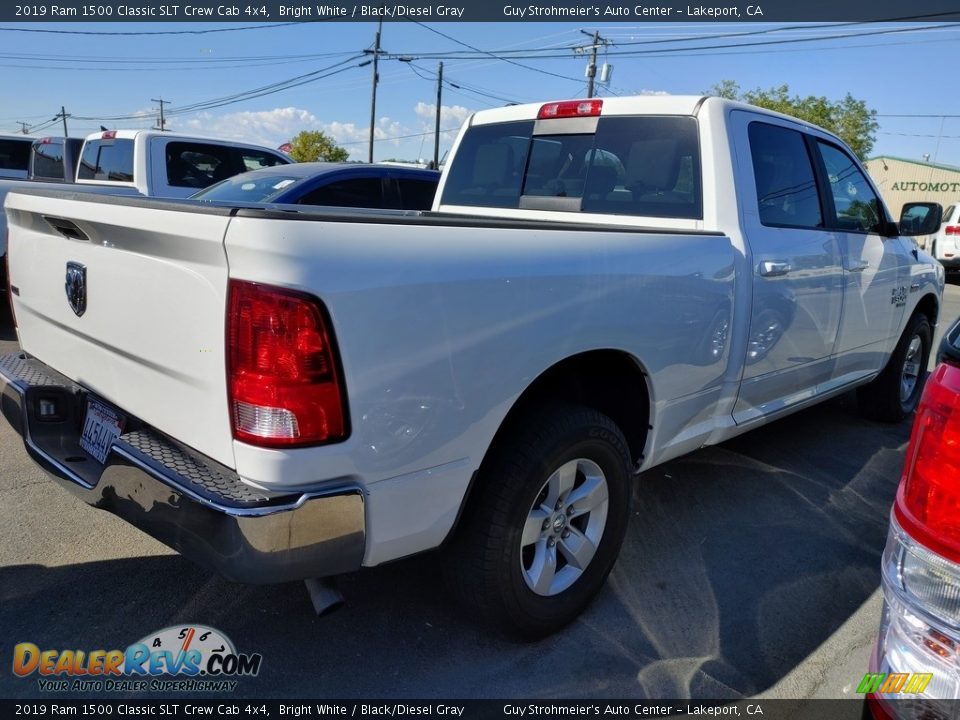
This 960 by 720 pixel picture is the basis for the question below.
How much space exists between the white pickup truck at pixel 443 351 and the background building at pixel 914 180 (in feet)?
156

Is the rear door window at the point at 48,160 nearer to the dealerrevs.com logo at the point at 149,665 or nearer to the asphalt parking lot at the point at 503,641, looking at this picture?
the asphalt parking lot at the point at 503,641

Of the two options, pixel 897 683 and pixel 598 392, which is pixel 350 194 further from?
pixel 897 683

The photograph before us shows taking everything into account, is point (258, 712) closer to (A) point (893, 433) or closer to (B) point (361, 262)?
(B) point (361, 262)

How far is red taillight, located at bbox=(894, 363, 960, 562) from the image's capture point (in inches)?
51.9

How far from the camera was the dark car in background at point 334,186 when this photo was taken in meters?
6.88

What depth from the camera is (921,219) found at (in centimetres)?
467

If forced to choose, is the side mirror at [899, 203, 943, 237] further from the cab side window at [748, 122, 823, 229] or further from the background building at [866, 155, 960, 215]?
the background building at [866, 155, 960, 215]

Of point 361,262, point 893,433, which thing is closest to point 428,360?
point 361,262

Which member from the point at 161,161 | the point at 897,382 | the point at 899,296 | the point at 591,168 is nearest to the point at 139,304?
the point at 591,168

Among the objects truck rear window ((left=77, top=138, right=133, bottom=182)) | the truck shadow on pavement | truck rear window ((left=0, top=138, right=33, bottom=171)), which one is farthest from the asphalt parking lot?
truck rear window ((left=0, top=138, right=33, bottom=171))

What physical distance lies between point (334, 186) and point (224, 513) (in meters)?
5.95

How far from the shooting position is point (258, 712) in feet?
7.22

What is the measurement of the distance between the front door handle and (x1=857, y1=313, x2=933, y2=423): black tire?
2.27 meters
